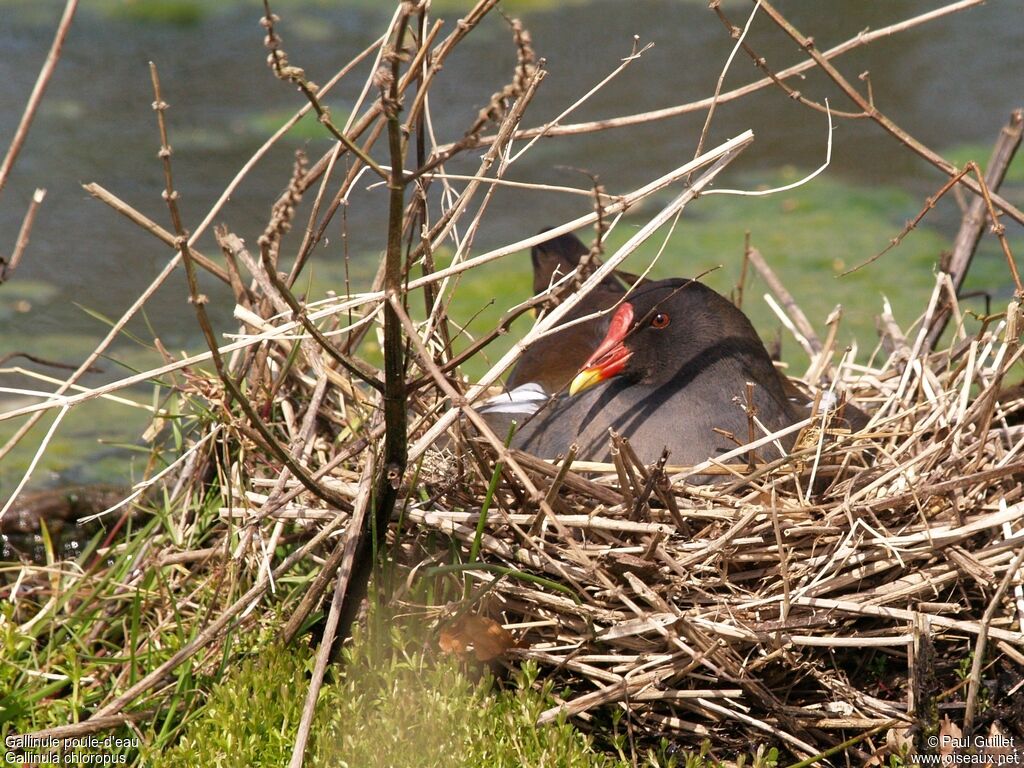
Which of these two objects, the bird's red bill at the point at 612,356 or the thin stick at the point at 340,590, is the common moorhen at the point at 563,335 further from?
the thin stick at the point at 340,590

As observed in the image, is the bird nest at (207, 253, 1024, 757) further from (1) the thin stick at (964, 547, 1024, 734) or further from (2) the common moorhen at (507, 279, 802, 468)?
(2) the common moorhen at (507, 279, 802, 468)

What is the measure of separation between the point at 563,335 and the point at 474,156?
1.79 metres

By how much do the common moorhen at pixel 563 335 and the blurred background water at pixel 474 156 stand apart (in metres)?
0.53

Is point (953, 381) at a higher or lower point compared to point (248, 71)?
lower

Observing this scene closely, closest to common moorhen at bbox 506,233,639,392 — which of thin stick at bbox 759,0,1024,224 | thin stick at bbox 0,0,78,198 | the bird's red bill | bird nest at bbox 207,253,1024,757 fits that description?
the bird's red bill

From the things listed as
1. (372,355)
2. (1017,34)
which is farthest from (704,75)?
(372,355)

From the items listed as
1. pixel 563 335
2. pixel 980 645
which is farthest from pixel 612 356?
pixel 980 645

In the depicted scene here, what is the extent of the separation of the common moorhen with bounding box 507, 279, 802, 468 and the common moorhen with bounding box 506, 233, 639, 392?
0.80 feet

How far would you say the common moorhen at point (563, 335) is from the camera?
2963mm

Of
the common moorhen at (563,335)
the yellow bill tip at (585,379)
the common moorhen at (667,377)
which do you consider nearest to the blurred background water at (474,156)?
the common moorhen at (563,335)

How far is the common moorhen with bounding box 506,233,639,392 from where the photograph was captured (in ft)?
9.72

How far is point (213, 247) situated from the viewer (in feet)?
16.2

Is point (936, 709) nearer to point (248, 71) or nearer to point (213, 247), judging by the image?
point (213, 247)

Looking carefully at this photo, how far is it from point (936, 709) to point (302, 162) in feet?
5.15
